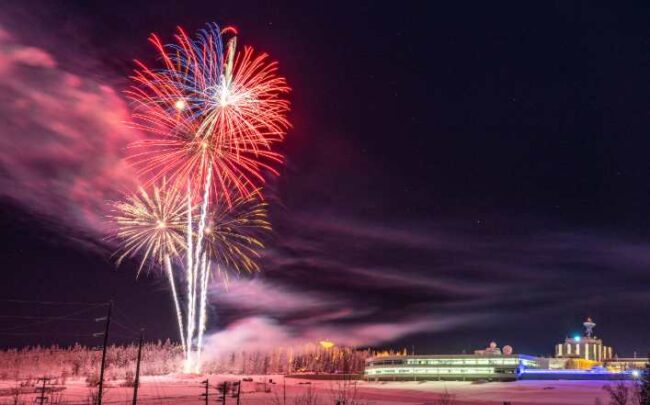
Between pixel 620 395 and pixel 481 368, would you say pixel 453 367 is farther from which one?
pixel 620 395

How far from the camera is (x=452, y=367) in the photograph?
469ft

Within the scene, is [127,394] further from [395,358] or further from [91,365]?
[91,365]

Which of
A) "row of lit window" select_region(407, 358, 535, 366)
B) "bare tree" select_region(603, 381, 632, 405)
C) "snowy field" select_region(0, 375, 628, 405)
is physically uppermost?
"row of lit window" select_region(407, 358, 535, 366)

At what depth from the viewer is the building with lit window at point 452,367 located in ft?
439

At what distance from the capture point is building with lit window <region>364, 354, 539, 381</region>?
134 m

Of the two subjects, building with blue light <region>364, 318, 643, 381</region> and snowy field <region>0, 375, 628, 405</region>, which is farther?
building with blue light <region>364, 318, 643, 381</region>

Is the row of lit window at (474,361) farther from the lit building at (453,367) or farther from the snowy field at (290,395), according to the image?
the snowy field at (290,395)

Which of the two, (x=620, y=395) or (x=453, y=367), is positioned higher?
(x=453, y=367)

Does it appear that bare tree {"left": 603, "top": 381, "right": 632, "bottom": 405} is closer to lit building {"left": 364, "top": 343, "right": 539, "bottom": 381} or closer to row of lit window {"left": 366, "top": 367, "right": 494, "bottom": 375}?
lit building {"left": 364, "top": 343, "right": 539, "bottom": 381}

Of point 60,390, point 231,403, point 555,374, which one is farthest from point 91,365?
point 231,403

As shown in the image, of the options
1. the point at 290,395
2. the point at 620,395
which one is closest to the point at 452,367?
the point at 290,395

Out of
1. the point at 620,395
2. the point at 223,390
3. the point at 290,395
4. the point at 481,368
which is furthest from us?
the point at 481,368

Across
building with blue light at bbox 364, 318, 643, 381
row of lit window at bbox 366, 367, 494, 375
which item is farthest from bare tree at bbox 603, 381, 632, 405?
row of lit window at bbox 366, 367, 494, 375

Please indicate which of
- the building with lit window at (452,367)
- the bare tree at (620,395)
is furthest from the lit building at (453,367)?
the bare tree at (620,395)
